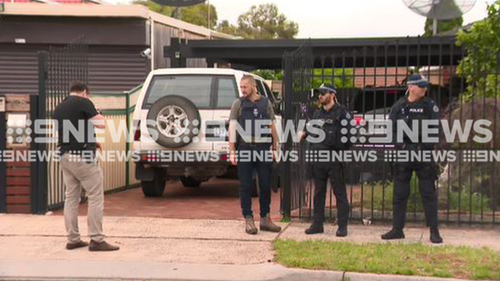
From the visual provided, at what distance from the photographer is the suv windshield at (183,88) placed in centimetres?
1049

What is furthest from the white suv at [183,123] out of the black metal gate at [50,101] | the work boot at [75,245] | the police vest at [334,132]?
the work boot at [75,245]

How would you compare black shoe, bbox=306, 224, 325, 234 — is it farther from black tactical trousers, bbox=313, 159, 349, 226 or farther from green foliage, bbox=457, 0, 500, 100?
green foliage, bbox=457, 0, 500, 100

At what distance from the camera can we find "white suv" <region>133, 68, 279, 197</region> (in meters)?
9.93

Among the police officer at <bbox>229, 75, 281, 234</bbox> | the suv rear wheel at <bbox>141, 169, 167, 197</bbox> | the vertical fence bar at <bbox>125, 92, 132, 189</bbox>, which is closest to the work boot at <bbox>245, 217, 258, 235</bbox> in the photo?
the police officer at <bbox>229, 75, 281, 234</bbox>

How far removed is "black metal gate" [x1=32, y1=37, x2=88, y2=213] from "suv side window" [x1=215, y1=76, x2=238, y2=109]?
7.15 feet

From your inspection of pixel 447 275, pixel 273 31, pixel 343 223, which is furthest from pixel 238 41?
pixel 273 31

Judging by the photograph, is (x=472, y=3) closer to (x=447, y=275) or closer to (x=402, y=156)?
(x=402, y=156)

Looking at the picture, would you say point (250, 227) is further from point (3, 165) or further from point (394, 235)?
point (3, 165)

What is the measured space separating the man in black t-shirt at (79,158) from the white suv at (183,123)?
8.65 ft

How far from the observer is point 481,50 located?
9.03 metres

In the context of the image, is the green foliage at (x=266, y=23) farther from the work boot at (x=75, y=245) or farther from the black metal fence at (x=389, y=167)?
the work boot at (x=75, y=245)

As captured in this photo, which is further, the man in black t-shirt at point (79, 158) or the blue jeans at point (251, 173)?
the blue jeans at point (251, 173)

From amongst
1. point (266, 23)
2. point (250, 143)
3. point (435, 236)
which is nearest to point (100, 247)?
point (250, 143)

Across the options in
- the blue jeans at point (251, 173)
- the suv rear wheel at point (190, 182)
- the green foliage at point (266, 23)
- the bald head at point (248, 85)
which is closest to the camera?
the bald head at point (248, 85)
